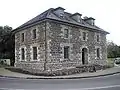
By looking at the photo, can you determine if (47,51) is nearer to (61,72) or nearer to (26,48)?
(61,72)

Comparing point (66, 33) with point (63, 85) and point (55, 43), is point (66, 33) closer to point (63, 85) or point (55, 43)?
point (55, 43)

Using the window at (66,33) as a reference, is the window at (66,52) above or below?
below

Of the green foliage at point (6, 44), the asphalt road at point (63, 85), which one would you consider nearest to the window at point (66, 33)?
the asphalt road at point (63, 85)

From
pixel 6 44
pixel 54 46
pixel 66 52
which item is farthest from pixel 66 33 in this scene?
pixel 6 44

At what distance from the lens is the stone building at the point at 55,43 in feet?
69.8

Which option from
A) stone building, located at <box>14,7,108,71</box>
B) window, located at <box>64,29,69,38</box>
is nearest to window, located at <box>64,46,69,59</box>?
stone building, located at <box>14,7,108,71</box>

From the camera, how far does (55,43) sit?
21.7 metres

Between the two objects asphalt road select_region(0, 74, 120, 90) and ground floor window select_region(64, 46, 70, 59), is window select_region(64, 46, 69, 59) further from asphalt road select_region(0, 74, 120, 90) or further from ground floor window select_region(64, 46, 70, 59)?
asphalt road select_region(0, 74, 120, 90)

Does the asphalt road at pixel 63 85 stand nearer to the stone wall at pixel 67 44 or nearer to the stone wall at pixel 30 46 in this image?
the stone wall at pixel 67 44

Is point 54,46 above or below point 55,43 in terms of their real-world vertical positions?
below

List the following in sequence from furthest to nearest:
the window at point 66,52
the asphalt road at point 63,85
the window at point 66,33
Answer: the window at point 66,33
the window at point 66,52
the asphalt road at point 63,85

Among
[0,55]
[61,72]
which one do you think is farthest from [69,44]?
[0,55]

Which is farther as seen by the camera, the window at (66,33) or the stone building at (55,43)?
the window at (66,33)

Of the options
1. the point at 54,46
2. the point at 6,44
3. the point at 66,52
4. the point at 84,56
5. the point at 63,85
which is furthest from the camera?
the point at 6,44
